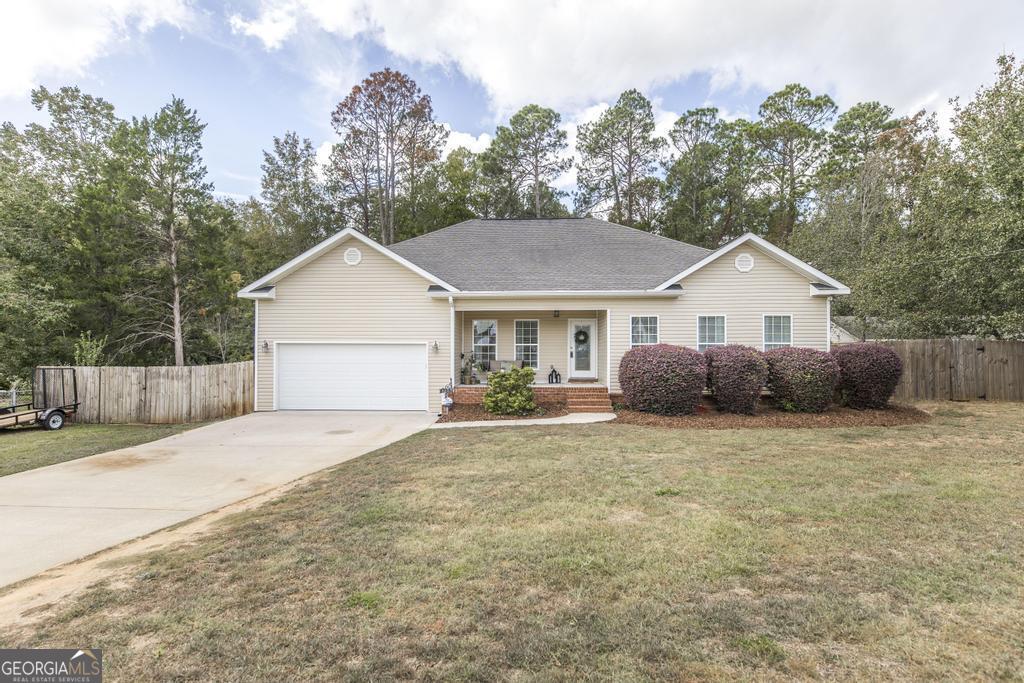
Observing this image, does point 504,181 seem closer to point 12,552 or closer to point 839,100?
point 839,100

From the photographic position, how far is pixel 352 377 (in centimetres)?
1261

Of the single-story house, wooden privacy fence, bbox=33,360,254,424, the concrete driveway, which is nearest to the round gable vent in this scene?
the single-story house

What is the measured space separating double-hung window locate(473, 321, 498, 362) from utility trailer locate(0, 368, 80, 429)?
10330 mm

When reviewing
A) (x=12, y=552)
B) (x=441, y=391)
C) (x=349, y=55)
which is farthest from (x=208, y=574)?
(x=349, y=55)

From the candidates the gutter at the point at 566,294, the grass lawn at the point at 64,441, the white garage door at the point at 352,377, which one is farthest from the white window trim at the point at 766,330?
the grass lawn at the point at 64,441

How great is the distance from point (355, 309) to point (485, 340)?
4196 mm

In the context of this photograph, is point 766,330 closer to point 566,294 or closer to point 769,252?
point 769,252

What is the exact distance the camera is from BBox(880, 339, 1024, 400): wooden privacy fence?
13.4 m

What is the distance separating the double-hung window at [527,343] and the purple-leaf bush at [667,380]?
3959 millimetres

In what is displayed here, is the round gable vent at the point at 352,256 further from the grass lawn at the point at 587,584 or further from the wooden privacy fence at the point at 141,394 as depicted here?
the grass lawn at the point at 587,584

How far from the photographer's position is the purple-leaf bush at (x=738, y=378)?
35.0 feet

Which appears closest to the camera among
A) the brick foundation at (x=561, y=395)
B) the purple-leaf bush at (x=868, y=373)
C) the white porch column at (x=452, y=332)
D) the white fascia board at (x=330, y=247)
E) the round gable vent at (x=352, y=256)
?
the purple-leaf bush at (x=868, y=373)

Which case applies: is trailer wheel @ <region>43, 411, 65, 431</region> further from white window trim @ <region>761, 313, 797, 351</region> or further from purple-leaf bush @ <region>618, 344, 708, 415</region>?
white window trim @ <region>761, 313, 797, 351</region>

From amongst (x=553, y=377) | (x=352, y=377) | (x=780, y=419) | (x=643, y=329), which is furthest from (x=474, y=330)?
(x=780, y=419)
